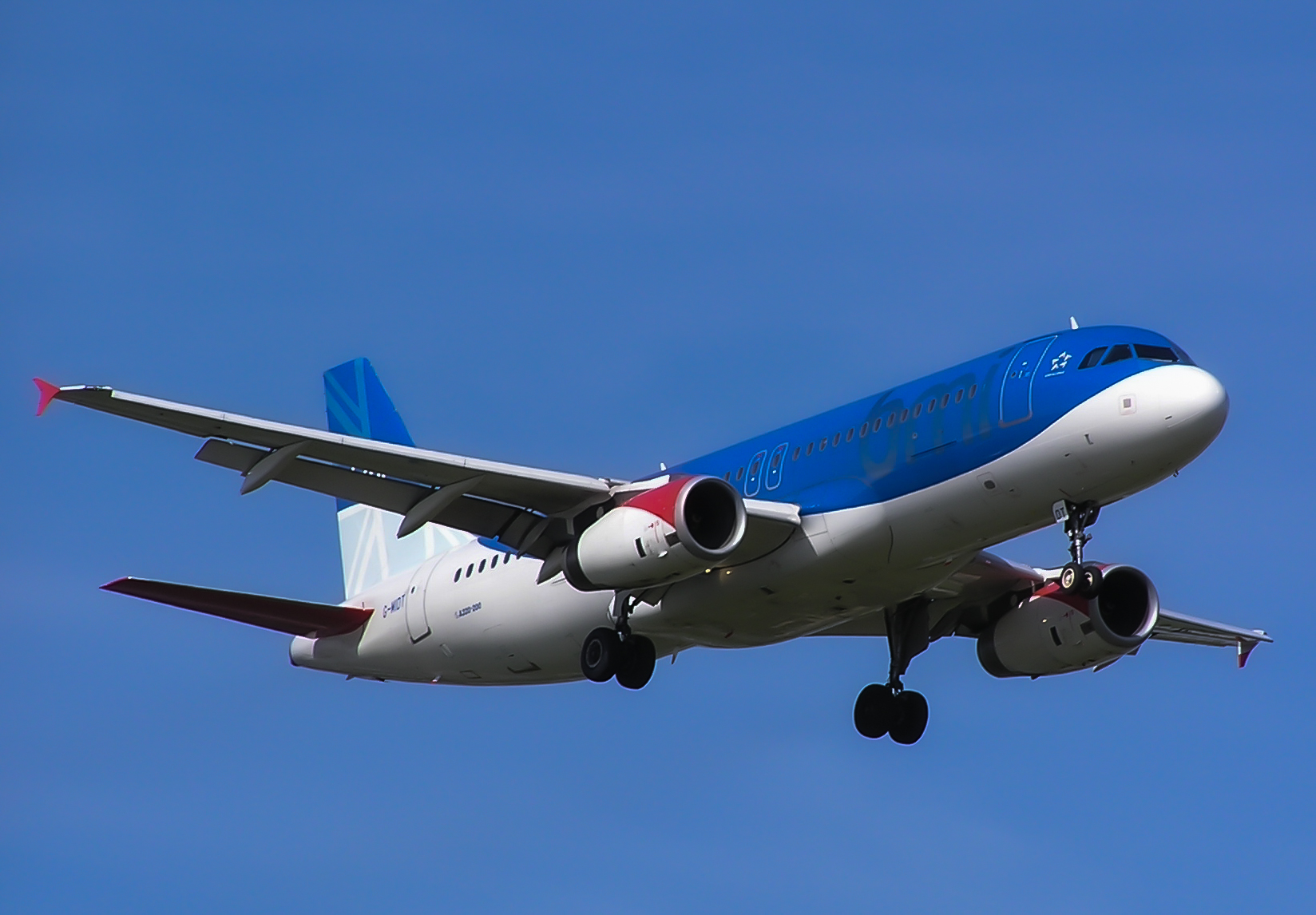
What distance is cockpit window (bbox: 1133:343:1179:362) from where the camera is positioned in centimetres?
2950

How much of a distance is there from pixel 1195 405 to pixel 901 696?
33.9 ft

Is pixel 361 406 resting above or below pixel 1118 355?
above

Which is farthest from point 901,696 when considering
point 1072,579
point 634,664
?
point 1072,579

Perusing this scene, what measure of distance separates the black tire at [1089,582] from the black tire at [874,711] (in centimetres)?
777

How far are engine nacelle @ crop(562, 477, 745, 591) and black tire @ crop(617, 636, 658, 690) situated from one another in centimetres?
195

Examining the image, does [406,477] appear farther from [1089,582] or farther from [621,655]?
[1089,582]

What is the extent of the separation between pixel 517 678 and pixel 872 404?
31.8 feet

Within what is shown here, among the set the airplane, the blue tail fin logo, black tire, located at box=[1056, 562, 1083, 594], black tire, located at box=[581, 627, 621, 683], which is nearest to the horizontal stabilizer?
the airplane

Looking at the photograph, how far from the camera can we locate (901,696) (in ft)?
121

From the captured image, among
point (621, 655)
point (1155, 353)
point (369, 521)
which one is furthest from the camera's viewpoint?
point (369, 521)

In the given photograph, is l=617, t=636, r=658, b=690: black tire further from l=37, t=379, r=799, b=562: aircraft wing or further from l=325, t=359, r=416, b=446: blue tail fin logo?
l=325, t=359, r=416, b=446: blue tail fin logo

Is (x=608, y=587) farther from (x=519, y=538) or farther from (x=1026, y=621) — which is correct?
(x=1026, y=621)

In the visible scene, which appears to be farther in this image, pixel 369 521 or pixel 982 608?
pixel 369 521

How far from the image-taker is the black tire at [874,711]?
3684 centimetres
